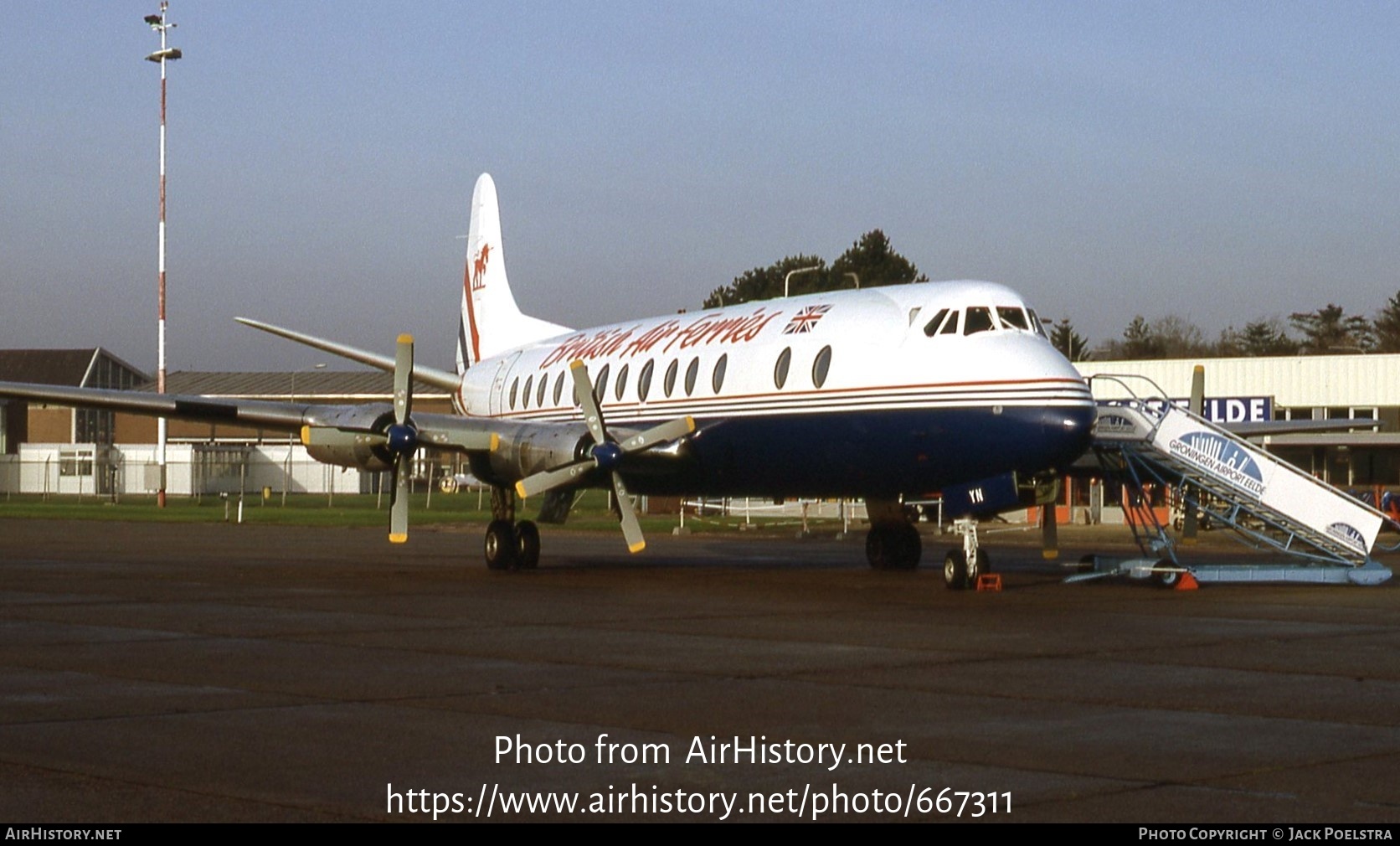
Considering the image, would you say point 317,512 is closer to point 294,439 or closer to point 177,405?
point 177,405

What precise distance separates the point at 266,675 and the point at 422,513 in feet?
135

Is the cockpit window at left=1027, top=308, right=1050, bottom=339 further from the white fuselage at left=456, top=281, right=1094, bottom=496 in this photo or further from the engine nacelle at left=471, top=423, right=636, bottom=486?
the engine nacelle at left=471, top=423, right=636, bottom=486

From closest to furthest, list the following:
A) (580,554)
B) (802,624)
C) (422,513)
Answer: (802,624) → (580,554) → (422,513)

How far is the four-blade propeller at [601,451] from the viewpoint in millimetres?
21688

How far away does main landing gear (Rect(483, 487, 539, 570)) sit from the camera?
24.4 metres

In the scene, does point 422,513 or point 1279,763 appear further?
point 422,513

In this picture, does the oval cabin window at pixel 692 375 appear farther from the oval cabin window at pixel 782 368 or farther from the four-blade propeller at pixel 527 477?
the oval cabin window at pixel 782 368

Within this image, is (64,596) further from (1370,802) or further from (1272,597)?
Result: (1370,802)

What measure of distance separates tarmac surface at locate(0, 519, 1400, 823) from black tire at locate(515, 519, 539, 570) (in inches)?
136

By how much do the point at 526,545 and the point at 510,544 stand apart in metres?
0.27

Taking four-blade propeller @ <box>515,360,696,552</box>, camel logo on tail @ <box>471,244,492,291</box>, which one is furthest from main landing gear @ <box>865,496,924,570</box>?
camel logo on tail @ <box>471,244,492,291</box>
